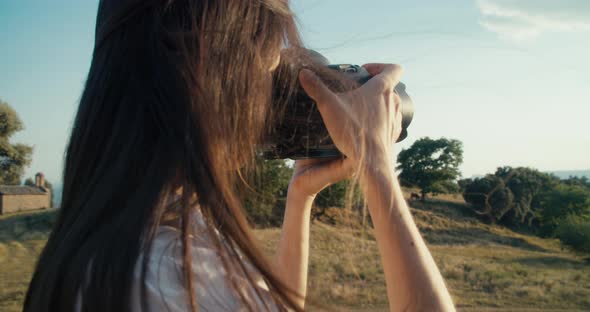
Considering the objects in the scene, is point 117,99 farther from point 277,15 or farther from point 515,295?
point 515,295

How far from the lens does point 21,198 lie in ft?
80.0

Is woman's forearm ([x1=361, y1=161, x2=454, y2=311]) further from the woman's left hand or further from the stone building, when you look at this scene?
the stone building

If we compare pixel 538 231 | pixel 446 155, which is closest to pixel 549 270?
pixel 538 231

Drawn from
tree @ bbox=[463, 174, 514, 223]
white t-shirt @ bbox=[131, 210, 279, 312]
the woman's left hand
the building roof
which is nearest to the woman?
white t-shirt @ bbox=[131, 210, 279, 312]

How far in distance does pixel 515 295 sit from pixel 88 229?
8.45 meters

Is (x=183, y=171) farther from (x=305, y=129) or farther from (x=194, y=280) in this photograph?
(x=305, y=129)

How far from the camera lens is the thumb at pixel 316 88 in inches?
37.2

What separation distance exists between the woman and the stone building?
26154 millimetres

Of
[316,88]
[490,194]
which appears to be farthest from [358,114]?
[490,194]

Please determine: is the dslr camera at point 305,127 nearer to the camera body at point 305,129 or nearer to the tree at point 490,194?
the camera body at point 305,129

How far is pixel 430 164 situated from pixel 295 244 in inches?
85.6

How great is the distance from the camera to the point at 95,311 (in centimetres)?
61

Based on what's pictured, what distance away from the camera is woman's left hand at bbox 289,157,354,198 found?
126cm

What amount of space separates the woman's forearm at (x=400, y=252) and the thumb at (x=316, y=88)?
0.16 metres
